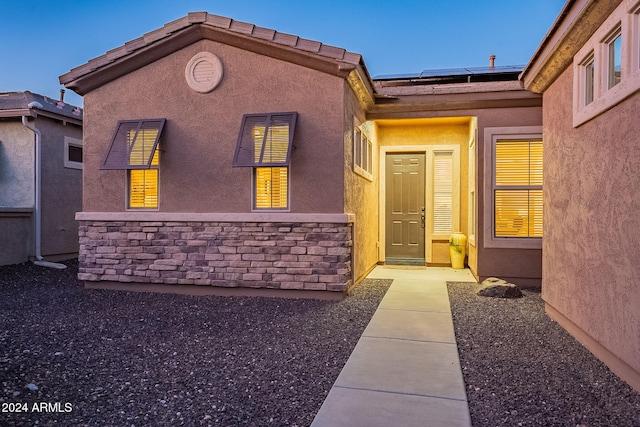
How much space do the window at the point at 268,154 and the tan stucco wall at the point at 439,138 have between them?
12.1 feet

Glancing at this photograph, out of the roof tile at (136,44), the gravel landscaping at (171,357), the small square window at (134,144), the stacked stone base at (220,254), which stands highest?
the roof tile at (136,44)

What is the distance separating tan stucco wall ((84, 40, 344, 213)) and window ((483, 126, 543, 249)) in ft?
10.3

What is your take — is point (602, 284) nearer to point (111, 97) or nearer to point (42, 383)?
point (42, 383)

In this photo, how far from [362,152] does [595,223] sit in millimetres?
4674

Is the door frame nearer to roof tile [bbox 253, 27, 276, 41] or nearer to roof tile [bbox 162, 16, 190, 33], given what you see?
roof tile [bbox 253, 27, 276, 41]

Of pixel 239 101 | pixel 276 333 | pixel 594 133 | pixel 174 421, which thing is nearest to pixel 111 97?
pixel 239 101

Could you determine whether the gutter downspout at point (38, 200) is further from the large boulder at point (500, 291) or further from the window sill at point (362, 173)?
the large boulder at point (500, 291)

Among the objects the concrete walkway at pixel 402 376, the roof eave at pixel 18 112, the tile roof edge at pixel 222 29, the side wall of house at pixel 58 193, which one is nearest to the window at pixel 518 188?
the concrete walkway at pixel 402 376

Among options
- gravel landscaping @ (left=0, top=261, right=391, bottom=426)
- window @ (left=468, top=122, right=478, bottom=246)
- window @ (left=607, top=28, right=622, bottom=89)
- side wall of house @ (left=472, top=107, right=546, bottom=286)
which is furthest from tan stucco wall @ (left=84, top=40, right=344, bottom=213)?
window @ (left=607, top=28, right=622, bottom=89)

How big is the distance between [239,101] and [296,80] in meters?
0.99

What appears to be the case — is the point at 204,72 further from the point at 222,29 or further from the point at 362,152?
the point at 362,152

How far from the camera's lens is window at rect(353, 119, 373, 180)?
24.7ft

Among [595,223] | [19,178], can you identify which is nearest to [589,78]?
[595,223]

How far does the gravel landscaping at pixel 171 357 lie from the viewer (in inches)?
119
